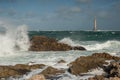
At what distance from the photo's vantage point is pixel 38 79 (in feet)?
32.4


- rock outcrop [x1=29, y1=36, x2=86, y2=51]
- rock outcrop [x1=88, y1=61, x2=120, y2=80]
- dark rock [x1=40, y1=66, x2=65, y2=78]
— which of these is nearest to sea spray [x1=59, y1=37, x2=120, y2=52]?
→ rock outcrop [x1=29, y1=36, x2=86, y2=51]

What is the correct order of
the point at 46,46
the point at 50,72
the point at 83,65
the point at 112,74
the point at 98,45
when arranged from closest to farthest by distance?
the point at 112,74 < the point at 50,72 < the point at 83,65 < the point at 46,46 < the point at 98,45

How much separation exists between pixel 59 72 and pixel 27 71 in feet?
4.62

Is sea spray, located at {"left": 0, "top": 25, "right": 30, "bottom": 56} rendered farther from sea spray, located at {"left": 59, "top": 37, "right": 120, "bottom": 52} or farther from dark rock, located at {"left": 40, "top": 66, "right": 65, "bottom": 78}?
dark rock, located at {"left": 40, "top": 66, "right": 65, "bottom": 78}

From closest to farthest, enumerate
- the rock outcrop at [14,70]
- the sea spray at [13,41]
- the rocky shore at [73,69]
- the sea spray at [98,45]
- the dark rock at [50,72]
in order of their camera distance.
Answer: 1. the rocky shore at [73,69]
2. the rock outcrop at [14,70]
3. the dark rock at [50,72]
4. the sea spray at [13,41]
5. the sea spray at [98,45]

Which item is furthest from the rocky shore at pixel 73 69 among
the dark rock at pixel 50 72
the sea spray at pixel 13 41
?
the sea spray at pixel 13 41

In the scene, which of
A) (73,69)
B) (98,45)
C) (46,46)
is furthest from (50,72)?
(98,45)

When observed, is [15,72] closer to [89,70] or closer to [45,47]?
[89,70]

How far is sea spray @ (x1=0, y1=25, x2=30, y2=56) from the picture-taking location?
23002 mm

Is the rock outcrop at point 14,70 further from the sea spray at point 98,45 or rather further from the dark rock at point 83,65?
the sea spray at point 98,45

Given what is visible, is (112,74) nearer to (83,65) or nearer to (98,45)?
(83,65)

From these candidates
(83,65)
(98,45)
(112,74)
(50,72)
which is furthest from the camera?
(98,45)

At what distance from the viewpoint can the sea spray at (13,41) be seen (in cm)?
2300

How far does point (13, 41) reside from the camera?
82.9ft
